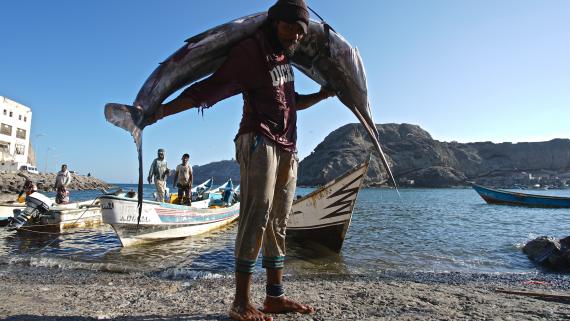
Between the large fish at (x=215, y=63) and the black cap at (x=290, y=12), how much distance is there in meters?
0.20

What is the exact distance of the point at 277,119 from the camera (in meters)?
2.62

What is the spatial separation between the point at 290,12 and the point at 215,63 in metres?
0.67

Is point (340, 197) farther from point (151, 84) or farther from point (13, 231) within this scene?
point (13, 231)

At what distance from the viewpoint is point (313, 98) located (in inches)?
132

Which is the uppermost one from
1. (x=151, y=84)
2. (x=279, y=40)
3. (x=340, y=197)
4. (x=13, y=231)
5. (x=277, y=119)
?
(x=279, y=40)

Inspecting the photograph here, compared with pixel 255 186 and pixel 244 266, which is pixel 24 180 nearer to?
pixel 244 266

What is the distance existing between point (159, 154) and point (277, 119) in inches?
415

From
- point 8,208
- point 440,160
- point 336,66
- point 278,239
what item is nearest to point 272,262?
point 278,239

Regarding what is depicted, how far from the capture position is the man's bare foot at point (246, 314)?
8.34 feet

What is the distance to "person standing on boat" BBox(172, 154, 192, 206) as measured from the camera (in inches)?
489

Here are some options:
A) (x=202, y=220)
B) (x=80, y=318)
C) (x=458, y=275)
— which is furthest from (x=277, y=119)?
(x=202, y=220)

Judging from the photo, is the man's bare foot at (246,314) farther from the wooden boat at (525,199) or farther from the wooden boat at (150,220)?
the wooden boat at (525,199)

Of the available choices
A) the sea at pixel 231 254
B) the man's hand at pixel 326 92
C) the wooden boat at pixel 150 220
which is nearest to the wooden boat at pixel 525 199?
the sea at pixel 231 254

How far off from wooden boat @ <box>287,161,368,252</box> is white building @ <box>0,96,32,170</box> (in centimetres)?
6164
